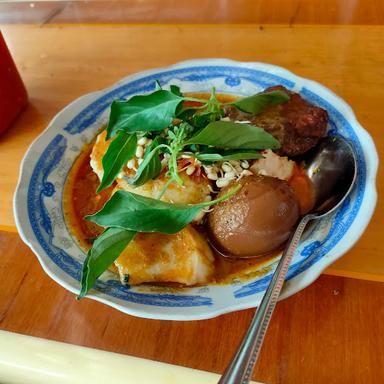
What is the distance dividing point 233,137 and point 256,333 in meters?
0.44

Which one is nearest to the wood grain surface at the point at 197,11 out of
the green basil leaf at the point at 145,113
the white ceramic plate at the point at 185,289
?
the white ceramic plate at the point at 185,289

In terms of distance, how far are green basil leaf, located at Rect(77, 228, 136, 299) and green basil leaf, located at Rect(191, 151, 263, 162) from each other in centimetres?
24

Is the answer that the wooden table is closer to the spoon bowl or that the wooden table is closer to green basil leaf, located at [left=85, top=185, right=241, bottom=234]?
the spoon bowl

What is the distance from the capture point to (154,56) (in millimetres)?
1729

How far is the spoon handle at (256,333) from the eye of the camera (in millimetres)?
697

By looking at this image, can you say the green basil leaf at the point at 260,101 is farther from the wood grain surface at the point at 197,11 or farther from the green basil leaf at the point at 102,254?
the wood grain surface at the point at 197,11

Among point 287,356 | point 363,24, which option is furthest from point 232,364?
point 363,24

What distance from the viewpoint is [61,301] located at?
104cm

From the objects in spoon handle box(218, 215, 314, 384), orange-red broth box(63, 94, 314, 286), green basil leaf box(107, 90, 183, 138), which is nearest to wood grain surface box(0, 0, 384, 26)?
orange-red broth box(63, 94, 314, 286)

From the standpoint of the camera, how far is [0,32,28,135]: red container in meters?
1.50

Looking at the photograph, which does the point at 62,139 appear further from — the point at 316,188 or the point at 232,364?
the point at 232,364

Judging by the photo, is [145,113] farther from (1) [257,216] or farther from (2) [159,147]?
(1) [257,216]

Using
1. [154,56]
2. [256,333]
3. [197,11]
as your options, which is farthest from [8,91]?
[256,333]

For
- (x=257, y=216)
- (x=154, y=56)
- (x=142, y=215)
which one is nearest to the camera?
(x=142, y=215)
